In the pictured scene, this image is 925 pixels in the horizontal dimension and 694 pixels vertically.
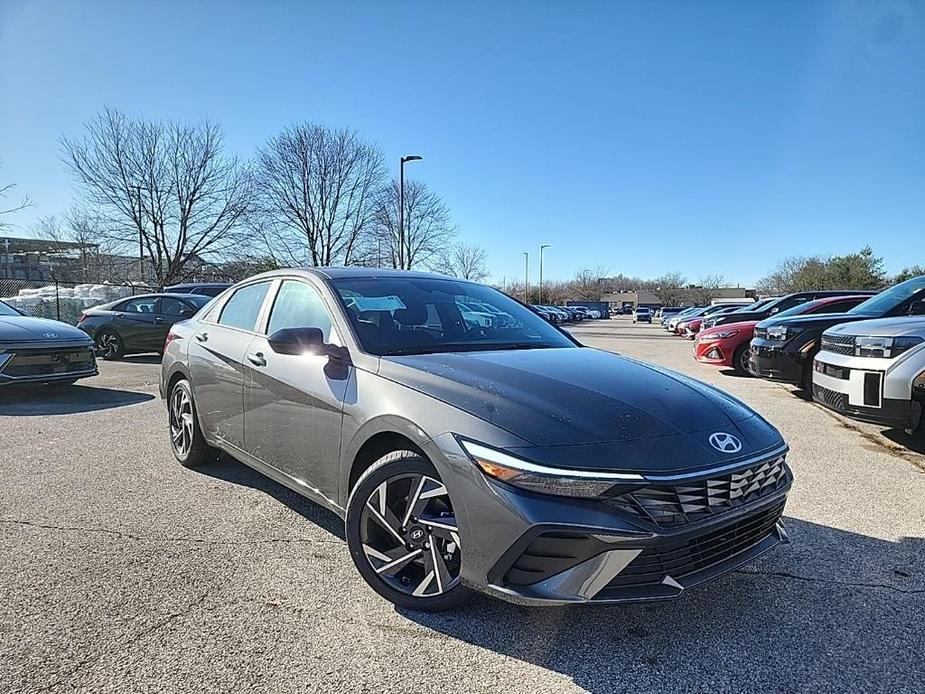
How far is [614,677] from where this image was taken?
2.15 m

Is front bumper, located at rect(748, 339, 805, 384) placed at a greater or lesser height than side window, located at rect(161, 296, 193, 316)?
lesser

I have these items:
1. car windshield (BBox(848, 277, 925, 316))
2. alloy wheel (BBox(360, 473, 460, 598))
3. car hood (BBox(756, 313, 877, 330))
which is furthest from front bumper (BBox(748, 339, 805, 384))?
alloy wheel (BBox(360, 473, 460, 598))

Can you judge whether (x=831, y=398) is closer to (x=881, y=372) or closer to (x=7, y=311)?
(x=881, y=372)

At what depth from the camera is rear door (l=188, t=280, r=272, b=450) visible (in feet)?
12.8

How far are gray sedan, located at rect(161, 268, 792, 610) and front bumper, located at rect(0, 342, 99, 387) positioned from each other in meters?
5.30

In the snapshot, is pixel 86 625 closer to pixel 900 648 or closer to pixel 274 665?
pixel 274 665

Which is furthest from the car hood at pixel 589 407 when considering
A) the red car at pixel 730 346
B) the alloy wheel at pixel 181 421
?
the red car at pixel 730 346

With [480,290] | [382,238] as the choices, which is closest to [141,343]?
[480,290]

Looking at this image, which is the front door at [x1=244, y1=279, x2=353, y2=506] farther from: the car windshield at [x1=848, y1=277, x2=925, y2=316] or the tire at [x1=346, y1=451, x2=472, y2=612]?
the car windshield at [x1=848, y1=277, x2=925, y2=316]

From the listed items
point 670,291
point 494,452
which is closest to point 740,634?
point 494,452

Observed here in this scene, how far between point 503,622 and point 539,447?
2.75 feet

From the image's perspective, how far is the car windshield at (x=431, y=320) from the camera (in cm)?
318

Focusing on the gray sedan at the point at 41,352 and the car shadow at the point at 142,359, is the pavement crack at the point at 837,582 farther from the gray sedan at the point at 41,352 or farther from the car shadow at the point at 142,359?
the car shadow at the point at 142,359

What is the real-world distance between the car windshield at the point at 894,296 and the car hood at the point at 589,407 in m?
4.75
